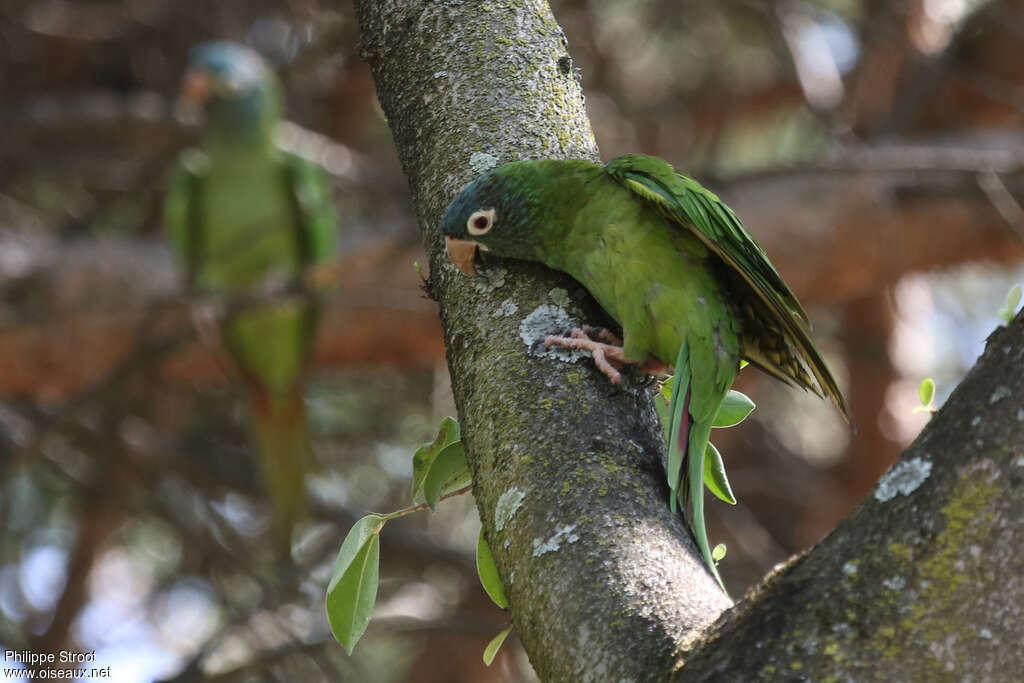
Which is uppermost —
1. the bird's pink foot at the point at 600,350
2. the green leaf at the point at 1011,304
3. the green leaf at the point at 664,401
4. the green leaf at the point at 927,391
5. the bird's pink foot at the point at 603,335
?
the green leaf at the point at 1011,304

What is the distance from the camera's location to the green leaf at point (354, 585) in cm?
167

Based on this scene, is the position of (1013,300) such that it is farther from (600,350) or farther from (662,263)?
(662,263)

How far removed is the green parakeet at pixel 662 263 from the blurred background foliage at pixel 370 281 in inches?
86.8

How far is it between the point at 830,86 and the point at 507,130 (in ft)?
15.2

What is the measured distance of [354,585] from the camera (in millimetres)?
1696

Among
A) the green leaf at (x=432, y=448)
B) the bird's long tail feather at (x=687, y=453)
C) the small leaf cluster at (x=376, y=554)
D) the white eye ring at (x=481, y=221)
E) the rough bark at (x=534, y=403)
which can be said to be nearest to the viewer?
the rough bark at (x=534, y=403)

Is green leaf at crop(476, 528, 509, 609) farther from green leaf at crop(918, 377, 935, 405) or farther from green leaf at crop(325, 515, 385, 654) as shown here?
green leaf at crop(918, 377, 935, 405)

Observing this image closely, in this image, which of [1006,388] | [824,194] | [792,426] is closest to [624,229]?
[1006,388]

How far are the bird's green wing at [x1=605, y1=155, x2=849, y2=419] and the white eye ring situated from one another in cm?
39

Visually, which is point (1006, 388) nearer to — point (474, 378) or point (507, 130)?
point (474, 378)

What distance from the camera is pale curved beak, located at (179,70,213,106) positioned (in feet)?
16.7

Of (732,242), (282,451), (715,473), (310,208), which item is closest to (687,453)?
(715,473)

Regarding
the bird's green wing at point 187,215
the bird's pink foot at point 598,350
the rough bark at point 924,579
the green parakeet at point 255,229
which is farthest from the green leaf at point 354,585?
the bird's green wing at point 187,215

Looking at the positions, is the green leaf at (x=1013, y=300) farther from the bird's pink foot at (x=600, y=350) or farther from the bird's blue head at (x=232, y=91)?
the bird's blue head at (x=232, y=91)
